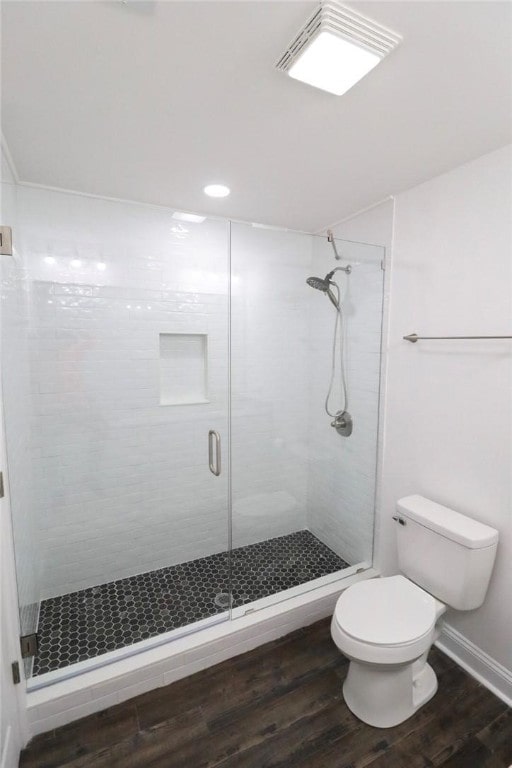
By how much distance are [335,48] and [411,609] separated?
2121 millimetres

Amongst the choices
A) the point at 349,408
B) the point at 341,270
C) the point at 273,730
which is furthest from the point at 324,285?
the point at 273,730

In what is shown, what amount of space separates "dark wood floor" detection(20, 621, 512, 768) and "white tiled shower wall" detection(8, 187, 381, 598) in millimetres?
914

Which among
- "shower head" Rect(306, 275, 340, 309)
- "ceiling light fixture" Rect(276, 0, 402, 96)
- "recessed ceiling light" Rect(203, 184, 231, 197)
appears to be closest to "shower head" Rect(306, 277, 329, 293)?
"shower head" Rect(306, 275, 340, 309)

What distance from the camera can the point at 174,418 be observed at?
259cm

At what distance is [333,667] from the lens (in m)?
1.86

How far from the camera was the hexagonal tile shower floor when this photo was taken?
6.31 ft

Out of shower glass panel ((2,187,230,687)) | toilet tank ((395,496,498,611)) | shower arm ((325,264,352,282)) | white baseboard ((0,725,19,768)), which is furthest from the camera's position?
shower arm ((325,264,352,282))

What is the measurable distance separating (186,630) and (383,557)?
1.29m

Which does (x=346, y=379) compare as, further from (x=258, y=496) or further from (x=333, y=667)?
(x=333, y=667)

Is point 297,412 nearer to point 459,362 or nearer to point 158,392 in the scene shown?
point 158,392

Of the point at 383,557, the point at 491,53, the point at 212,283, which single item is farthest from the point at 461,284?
the point at 383,557

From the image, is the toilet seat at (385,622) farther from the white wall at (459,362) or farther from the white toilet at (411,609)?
the white wall at (459,362)

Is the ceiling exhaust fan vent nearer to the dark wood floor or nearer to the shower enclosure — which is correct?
the shower enclosure

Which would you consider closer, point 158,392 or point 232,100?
point 232,100
